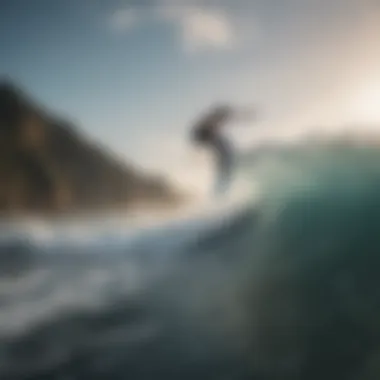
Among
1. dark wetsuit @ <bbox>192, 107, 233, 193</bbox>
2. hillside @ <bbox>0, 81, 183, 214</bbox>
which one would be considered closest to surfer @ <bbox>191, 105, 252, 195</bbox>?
dark wetsuit @ <bbox>192, 107, 233, 193</bbox>

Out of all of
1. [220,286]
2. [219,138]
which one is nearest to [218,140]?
[219,138]

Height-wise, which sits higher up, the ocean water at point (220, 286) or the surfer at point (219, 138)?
the surfer at point (219, 138)

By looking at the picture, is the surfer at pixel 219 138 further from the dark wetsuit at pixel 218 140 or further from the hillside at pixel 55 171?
the hillside at pixel 55 171

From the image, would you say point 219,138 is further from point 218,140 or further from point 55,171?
point 55,171

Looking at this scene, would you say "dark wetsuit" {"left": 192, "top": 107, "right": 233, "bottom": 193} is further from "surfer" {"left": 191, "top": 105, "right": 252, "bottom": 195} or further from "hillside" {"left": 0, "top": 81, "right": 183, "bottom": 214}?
"hillside" {"left": 0, "top": 81, "right": 183, "bottom": 214}

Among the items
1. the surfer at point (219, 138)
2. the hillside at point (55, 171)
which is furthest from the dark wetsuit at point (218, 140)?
the hillside at point (55, 171)

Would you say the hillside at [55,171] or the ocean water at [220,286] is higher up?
the hillside at [55,171]
